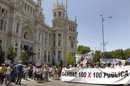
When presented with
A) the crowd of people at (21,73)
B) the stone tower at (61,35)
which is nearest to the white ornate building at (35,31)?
the stone tower at (61,35)

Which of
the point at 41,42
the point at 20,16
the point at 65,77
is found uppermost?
the point at 20,16

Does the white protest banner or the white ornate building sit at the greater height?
the white ornate building

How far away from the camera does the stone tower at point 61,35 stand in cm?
8369

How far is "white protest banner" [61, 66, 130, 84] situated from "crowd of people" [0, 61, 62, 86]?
9.11 feet

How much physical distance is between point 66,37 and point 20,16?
28.3 m

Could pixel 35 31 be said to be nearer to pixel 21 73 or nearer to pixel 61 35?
pixel 61 35

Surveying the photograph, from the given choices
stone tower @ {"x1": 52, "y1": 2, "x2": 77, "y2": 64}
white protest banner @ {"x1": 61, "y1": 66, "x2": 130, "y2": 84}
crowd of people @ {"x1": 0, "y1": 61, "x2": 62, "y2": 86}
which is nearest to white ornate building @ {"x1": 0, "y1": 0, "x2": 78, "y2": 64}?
stone tower @ {"x1": 52, "y1": 2, "x2": 77, "y2": 64}

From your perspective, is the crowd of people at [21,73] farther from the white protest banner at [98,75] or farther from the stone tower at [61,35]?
the stone tower at [61,35]

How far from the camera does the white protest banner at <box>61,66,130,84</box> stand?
19.9 m

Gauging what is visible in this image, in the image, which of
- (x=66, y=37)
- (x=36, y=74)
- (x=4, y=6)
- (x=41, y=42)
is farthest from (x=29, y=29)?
(x=36, y=74)

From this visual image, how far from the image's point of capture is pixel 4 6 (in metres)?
55.3

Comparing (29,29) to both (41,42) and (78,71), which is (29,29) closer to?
(41,42)

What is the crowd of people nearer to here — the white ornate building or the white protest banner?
the white protest banner

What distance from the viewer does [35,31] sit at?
7081 centimetres
